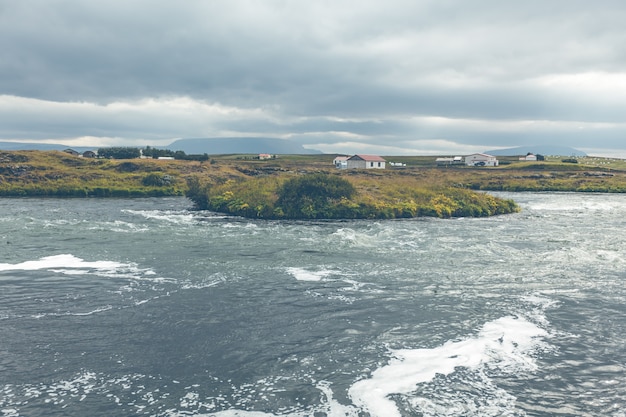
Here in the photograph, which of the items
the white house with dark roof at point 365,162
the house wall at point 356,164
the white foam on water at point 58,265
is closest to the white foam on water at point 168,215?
the white foam on water at point 58,265

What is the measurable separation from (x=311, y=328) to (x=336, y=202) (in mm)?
39829

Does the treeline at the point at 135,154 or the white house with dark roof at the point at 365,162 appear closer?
the treeline at the point at 135,154

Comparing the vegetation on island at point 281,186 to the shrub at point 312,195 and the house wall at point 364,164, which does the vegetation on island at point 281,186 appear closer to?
the shrub at point 312,195

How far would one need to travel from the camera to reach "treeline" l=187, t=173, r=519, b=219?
58406 millimetres

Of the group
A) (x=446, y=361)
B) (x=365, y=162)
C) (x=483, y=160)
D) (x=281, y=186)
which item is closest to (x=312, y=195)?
(x=281, y=186)

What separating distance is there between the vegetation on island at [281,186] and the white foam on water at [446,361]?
127 feet

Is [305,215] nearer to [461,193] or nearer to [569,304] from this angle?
[461,193]

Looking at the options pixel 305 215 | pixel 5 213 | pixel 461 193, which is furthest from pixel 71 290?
pixel 461 193

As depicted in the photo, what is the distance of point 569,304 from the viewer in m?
23.9

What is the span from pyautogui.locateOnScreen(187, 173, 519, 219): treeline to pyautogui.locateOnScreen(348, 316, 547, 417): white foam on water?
125ft

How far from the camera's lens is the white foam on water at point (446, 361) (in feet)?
49.4

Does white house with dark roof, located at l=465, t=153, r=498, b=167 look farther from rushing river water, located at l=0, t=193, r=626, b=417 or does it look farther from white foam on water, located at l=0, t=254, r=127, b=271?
white foam on water, located at l=0, t=254, r=127, b=271

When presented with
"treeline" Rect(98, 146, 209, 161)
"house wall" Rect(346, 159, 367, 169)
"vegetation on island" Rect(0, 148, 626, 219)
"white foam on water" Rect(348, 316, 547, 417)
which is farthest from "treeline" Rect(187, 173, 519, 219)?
"house wall" Rect(346, 159, 367, 169)

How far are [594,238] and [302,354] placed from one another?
124 ft
